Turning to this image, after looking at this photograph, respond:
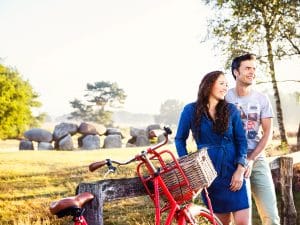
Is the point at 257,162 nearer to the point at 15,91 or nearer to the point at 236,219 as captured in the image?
the point at 236,219

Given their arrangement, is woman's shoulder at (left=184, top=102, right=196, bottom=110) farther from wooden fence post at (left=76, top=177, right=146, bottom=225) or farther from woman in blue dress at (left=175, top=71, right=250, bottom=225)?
wooden fence post at (left=76, top=177, right=146, bottom=225)

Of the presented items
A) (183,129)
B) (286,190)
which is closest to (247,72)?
(183,129)

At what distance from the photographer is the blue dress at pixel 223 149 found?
385 centimetres

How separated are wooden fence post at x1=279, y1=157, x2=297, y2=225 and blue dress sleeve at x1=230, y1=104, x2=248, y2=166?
97.2 inches

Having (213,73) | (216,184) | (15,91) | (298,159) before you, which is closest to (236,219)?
(216,184)

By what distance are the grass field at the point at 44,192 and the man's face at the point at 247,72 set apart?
10.5 ft

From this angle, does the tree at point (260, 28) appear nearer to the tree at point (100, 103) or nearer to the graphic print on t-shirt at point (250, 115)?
the graphic print on t-shirt at point (250, 115)

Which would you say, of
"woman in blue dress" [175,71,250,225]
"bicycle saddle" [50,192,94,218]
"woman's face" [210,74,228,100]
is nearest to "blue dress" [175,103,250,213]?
"woman in blue dress" [175,71,250,225]

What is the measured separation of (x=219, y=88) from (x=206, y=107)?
7.6 inches

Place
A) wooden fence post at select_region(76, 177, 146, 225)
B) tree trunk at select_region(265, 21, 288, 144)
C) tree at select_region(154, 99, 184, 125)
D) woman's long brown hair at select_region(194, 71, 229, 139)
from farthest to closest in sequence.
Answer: tree at select_region(154, 99, 184, 125) < tree trunk at select_region(265, 21, 288, 144) < woman's long brown hair at select_region(194, 71, 229, 139) < wooden fence post at select_region(76, 177, 146, 225)

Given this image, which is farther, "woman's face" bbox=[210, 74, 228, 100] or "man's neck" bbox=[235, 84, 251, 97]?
"man's neck" bbox=[235, 84, 251, 97]

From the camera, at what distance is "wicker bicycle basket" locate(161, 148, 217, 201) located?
3316 mm

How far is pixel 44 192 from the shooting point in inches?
454

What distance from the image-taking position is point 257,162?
4379 millimetres
